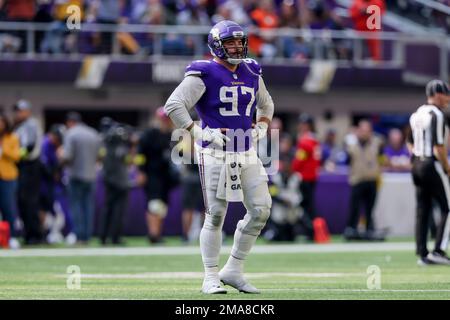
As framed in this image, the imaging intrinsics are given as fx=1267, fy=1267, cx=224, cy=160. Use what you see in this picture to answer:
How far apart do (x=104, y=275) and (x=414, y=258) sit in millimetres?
4584

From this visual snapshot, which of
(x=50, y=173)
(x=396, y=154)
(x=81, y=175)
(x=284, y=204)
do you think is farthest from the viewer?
(x=396, y=154)

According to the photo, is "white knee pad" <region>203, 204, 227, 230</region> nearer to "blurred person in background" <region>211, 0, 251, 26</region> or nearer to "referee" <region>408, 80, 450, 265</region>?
"referee" <region>408, 80, 450, 265</region>

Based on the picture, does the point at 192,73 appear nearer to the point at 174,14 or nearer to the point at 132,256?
the point at 132,256

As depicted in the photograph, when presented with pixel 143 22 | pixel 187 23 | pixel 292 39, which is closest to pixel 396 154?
pixel 292 39

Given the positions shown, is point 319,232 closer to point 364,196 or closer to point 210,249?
point 364,196

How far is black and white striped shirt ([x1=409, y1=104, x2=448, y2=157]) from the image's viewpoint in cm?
1398

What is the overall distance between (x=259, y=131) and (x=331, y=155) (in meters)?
14.5

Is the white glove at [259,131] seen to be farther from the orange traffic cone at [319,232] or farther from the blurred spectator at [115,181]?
the orange traffic cone at [319,232]

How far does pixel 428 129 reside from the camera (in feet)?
46.0

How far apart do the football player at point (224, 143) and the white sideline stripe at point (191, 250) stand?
6354mm

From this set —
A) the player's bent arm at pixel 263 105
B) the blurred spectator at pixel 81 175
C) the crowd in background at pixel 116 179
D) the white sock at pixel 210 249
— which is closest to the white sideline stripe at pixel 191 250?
the crowd in background at pixel 116 179

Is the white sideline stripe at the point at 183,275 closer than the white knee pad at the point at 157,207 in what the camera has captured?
Yes

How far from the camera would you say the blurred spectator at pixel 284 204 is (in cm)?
2048

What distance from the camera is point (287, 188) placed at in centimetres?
2066
